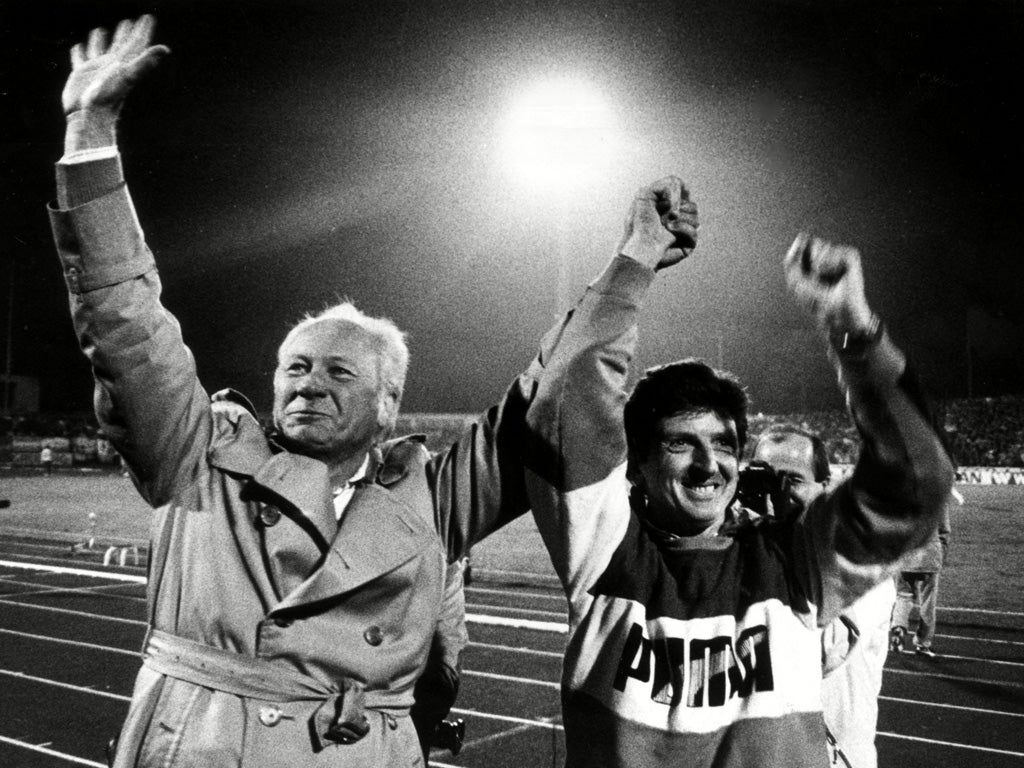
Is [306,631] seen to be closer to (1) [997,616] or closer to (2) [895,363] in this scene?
(2) [895,363]

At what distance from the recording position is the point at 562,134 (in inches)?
402

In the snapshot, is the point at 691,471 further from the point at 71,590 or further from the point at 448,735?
the point at 71,590

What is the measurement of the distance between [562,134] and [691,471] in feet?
29.0

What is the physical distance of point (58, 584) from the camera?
12.7 meters

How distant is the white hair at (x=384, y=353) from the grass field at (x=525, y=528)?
11.6 metres

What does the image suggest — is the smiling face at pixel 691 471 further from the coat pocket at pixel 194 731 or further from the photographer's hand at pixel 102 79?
the photographer's hand at pixel 102 79

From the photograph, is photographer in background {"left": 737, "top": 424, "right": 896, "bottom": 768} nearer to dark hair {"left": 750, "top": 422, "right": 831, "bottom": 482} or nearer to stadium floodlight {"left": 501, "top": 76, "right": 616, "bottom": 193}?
dark hair {"left": 750, "top": 422, "right": 831, "bottom": 482}

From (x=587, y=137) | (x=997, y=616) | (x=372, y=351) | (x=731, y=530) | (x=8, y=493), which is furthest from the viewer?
(x=8, y=493)

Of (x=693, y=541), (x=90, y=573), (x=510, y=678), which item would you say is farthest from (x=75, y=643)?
(x=693, y=541)

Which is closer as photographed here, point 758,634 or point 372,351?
point 758,634

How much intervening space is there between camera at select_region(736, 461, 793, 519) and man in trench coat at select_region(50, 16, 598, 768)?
A: 0.90 meters

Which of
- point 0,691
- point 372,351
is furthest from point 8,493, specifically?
point 372,351

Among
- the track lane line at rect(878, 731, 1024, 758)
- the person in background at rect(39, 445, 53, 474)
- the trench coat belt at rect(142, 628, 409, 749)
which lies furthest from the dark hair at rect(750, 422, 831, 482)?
the person in background at rect(39, 445, 53, 474)

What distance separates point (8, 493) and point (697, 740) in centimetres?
2788
